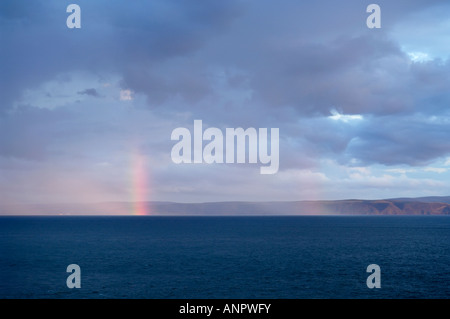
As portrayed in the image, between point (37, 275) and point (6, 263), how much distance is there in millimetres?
19870

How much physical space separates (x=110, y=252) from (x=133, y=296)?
1924 inches

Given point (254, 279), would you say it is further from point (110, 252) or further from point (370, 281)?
point (110, 252)
